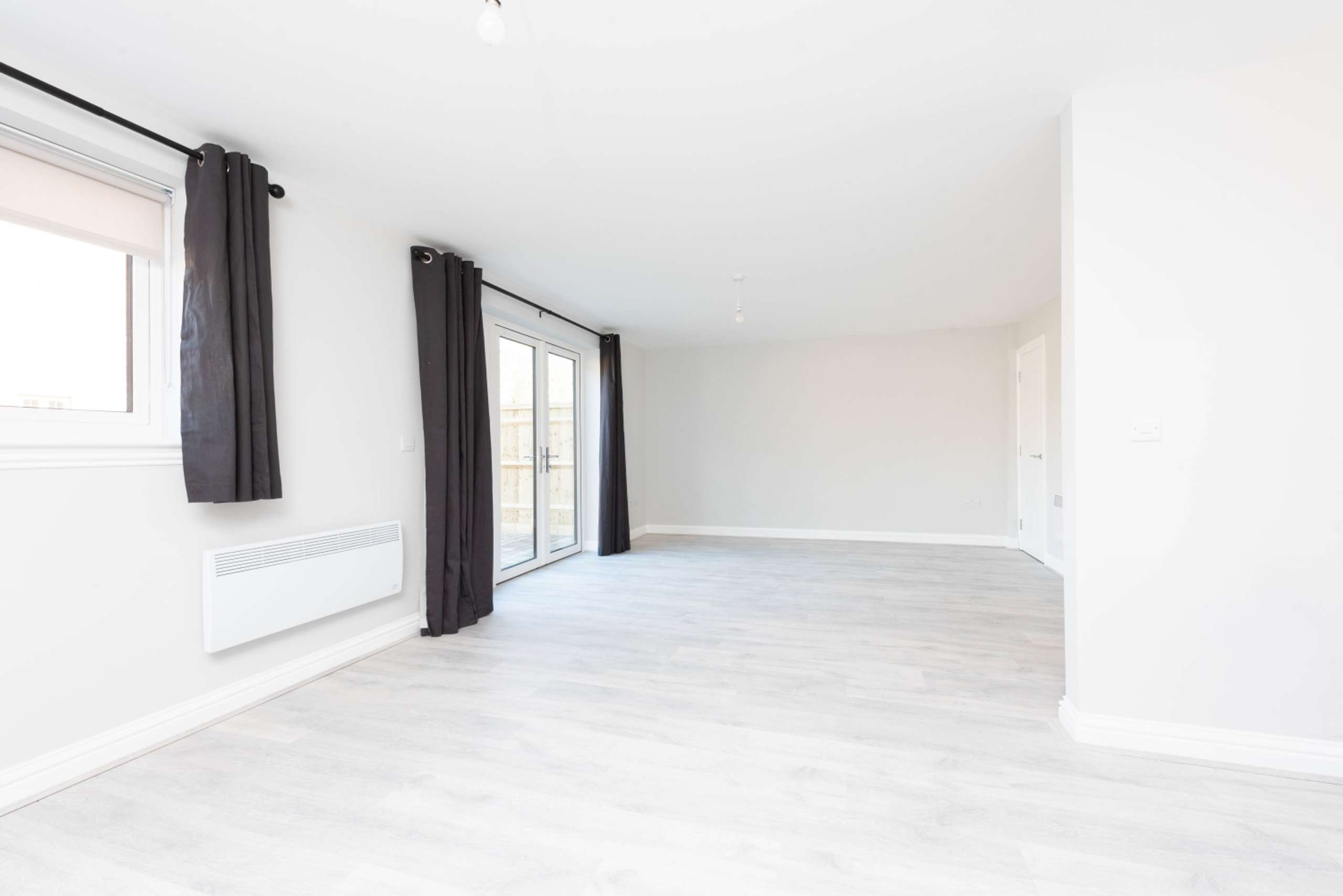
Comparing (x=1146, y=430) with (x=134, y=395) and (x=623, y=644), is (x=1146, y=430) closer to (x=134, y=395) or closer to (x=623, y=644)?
(x=623, y=644)

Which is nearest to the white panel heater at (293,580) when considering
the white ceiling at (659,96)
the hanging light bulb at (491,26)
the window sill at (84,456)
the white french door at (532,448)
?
the window sill at (84,456)

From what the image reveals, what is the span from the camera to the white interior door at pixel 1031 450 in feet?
17.3

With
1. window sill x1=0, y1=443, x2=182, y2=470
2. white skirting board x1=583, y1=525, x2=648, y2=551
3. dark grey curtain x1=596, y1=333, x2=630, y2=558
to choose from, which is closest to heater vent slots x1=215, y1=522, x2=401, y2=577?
window sill x1=0, y1=443, x2=182, y2=470

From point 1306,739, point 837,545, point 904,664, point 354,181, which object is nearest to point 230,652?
point 354,181

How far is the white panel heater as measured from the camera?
240 centimetres

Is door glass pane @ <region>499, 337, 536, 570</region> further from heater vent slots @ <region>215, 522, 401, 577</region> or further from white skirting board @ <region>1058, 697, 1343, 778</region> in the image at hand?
white skirting board @ <region>1058, 697, 1343, 778</region>

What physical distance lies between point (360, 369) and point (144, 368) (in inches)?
37.1

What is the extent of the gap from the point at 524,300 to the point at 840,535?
4376 millimetres

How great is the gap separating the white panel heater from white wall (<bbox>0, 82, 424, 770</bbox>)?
0.22 feet

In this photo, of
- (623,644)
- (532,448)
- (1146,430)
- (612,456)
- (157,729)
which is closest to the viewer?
(1146,430)

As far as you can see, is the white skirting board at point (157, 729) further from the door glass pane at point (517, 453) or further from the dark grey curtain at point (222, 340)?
the door glass pane at point (517, 453)

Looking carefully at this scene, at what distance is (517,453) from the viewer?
198 inches

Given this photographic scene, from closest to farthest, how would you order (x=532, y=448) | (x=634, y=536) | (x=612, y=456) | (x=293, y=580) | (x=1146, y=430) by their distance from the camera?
1. (x=1146, y=430)
2. (x=293, y=580)
3. (x=532, y=448)
4. (x=612, y=456)
5. (x=634, y=536)

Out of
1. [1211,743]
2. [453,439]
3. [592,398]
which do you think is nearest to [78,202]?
[453,439]
